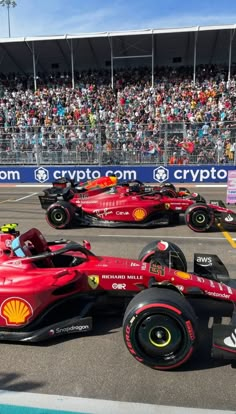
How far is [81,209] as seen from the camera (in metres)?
9.94

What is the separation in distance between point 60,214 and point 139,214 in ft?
6.53

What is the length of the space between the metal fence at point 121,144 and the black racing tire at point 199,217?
31.5ft

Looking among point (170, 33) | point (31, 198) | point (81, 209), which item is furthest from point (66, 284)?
point (170, 33)

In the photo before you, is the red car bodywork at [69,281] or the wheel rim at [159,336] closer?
the wheel rim at [159,336]

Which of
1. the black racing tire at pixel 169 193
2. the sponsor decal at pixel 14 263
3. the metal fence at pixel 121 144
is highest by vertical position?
the metal fence at pixel 121 144

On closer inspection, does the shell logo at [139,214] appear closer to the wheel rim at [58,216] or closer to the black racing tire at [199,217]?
the black racing tire at [199,217]

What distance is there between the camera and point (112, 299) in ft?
14.9

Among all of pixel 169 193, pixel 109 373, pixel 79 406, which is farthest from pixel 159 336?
pixel 169 193

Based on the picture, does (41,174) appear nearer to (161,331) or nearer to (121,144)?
(121,144)

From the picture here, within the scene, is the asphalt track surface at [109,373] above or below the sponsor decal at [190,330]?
below

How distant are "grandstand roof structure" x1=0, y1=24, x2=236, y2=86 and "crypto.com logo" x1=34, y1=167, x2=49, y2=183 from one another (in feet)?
43.8

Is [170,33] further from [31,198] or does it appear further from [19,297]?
[19,297]

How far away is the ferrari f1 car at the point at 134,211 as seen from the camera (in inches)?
364

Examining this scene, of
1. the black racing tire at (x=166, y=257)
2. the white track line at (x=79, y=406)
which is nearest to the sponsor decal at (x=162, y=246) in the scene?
the black racing tire at (x=166, y=257)
